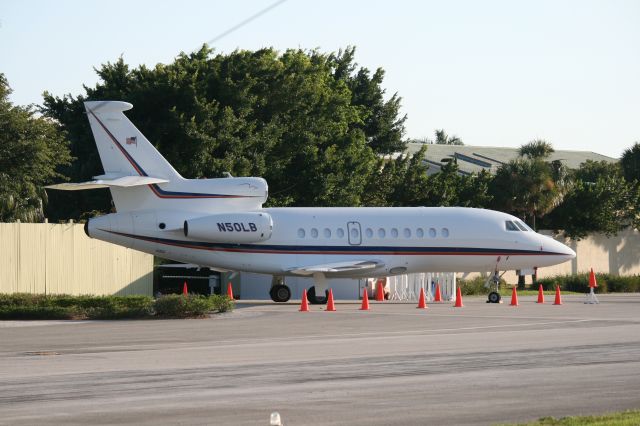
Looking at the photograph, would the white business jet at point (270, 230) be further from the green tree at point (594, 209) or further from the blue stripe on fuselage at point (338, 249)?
the green tree at point (594, 209)

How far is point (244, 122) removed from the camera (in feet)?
169

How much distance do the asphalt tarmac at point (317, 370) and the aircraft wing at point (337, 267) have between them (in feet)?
27.9

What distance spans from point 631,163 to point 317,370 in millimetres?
62456

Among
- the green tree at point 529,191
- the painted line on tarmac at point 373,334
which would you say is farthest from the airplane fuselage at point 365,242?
the green tree at point 529,191

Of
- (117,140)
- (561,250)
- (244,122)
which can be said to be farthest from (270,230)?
(244,122)

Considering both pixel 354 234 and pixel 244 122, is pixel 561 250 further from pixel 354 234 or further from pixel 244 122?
pixel 244 122

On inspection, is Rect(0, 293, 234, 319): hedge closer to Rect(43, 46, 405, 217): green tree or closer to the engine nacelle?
the engine nacelle

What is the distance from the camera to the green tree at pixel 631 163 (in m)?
73.5

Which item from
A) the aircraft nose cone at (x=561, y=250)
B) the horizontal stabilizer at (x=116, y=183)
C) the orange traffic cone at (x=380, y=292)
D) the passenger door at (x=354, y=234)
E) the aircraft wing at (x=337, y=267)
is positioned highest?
the horizontal stabilizer at (x=116, y=183)

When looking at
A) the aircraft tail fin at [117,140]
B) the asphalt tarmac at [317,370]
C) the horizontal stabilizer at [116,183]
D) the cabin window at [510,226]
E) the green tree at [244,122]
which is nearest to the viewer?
the asphalt tarmac at [317,370]

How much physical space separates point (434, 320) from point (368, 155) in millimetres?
30368

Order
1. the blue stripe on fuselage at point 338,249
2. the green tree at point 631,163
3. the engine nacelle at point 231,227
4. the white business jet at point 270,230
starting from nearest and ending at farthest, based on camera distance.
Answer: the white business jet at point 270,230 → the engine nacelle at point 231,227 → the blue stripe on fuselage at point 338,249 → the green tree at point 631,163

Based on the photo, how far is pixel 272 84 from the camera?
2146 inches

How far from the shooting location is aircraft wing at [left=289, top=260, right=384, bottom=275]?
35.7m
